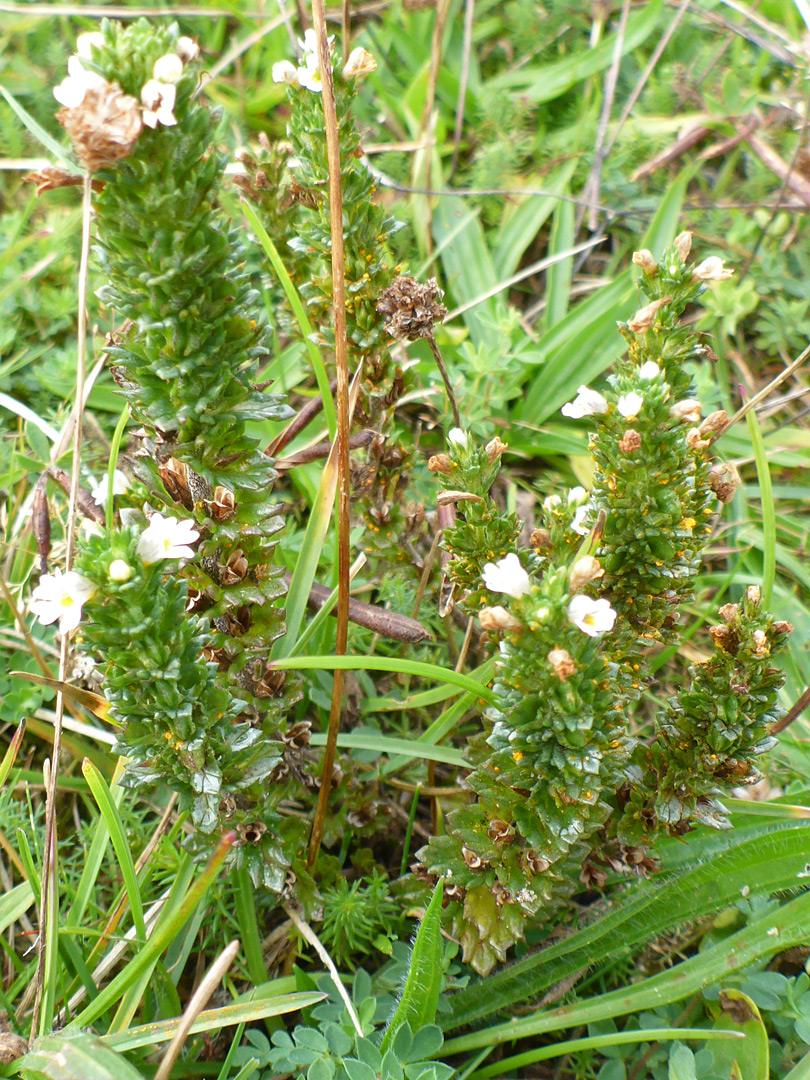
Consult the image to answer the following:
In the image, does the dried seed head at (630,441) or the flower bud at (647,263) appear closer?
the dried seed head at (630,441)

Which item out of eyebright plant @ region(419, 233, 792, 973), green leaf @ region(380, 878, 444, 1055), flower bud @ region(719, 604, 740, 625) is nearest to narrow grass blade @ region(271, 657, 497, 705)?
eyebright plant @ region(419, 233, 792, 973)

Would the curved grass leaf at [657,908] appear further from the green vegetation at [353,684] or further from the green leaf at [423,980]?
the green leaf at [423,980]

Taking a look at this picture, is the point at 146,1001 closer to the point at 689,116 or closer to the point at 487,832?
the point at 487,832

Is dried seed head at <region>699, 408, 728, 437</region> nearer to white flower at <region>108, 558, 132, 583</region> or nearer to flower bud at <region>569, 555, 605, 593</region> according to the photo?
flower bud at <region>569, 555, 605, 593</region>

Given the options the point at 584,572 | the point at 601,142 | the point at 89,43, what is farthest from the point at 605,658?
the point at 601,142

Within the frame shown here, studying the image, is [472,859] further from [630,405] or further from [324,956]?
[630,405]

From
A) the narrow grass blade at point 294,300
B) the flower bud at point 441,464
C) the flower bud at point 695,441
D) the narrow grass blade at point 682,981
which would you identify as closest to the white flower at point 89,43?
the narrow grass blade at point 294,300

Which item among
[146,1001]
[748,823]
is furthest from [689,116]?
[146,1001]
